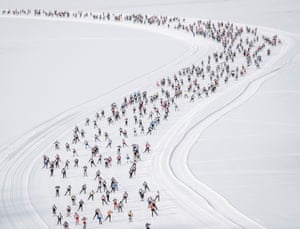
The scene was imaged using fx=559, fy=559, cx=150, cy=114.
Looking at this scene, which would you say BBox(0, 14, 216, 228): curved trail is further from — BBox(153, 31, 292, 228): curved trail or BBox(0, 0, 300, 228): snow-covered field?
BBox(153, 31, 292, 228): curved trail

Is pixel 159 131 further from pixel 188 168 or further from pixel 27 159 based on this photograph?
pixel 27 159

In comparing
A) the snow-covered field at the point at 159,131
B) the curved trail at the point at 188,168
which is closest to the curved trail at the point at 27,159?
the snow-covered field at the point at 159,131

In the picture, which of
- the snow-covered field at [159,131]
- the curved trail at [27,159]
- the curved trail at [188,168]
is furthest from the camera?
the curved trail at [27,159]

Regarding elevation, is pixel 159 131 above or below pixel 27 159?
above

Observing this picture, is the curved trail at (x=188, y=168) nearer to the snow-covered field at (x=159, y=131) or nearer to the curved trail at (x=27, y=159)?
the snow-covered field at (x=159, y=131)

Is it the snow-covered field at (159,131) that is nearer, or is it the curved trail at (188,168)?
the curved trail at (188,168)

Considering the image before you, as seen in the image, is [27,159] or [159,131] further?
[159,131]

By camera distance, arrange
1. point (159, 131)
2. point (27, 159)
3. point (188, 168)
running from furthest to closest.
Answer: point (159, 131) → point (27, 159) → point (188, 168)

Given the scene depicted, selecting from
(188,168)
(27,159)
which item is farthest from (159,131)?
(27,159)

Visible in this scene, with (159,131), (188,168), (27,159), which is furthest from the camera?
(159,131)

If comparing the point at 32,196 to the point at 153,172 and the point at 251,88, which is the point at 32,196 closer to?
the point at 153,172
